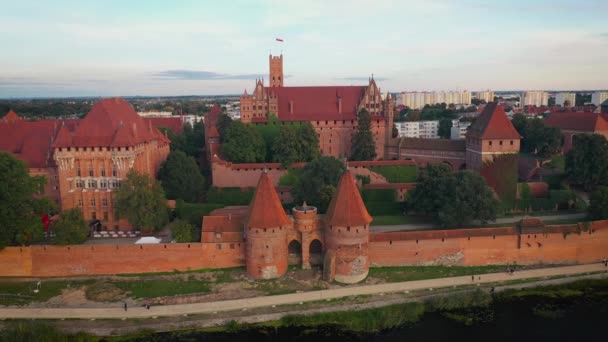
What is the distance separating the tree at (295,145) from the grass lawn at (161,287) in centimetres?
1707

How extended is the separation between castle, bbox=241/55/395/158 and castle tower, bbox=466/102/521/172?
929cm

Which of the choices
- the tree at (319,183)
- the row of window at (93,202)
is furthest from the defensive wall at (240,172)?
the row of window at (93,202)

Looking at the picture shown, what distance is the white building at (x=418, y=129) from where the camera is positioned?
90750 millimetres

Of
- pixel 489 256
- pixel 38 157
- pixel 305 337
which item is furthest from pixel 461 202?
pixel 38 157

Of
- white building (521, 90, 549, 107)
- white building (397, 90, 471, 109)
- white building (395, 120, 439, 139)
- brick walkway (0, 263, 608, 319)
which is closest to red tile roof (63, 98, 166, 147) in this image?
brick walkway (0, 263, 608, 319)

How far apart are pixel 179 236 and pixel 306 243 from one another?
803cm

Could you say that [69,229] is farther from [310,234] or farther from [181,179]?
[310,234]

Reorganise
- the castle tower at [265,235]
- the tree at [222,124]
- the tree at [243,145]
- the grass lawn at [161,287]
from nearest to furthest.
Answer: the grass lawn at [161,287] → the castle tower at [265,235] → the tree at [243,145] → the tree at [222,124]

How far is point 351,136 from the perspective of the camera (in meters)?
51.4

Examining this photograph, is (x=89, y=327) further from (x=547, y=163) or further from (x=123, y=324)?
(x=547, y=163)

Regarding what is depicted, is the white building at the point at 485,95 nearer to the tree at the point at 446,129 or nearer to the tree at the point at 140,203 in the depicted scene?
the tree at the point at 446,129

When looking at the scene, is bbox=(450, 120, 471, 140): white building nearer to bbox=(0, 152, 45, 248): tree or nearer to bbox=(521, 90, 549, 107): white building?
bbox=(0, 152, 45, 248): tree

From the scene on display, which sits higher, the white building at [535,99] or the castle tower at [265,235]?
the white building at [535,99]

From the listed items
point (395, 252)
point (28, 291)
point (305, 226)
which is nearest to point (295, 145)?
point (305, 226)
